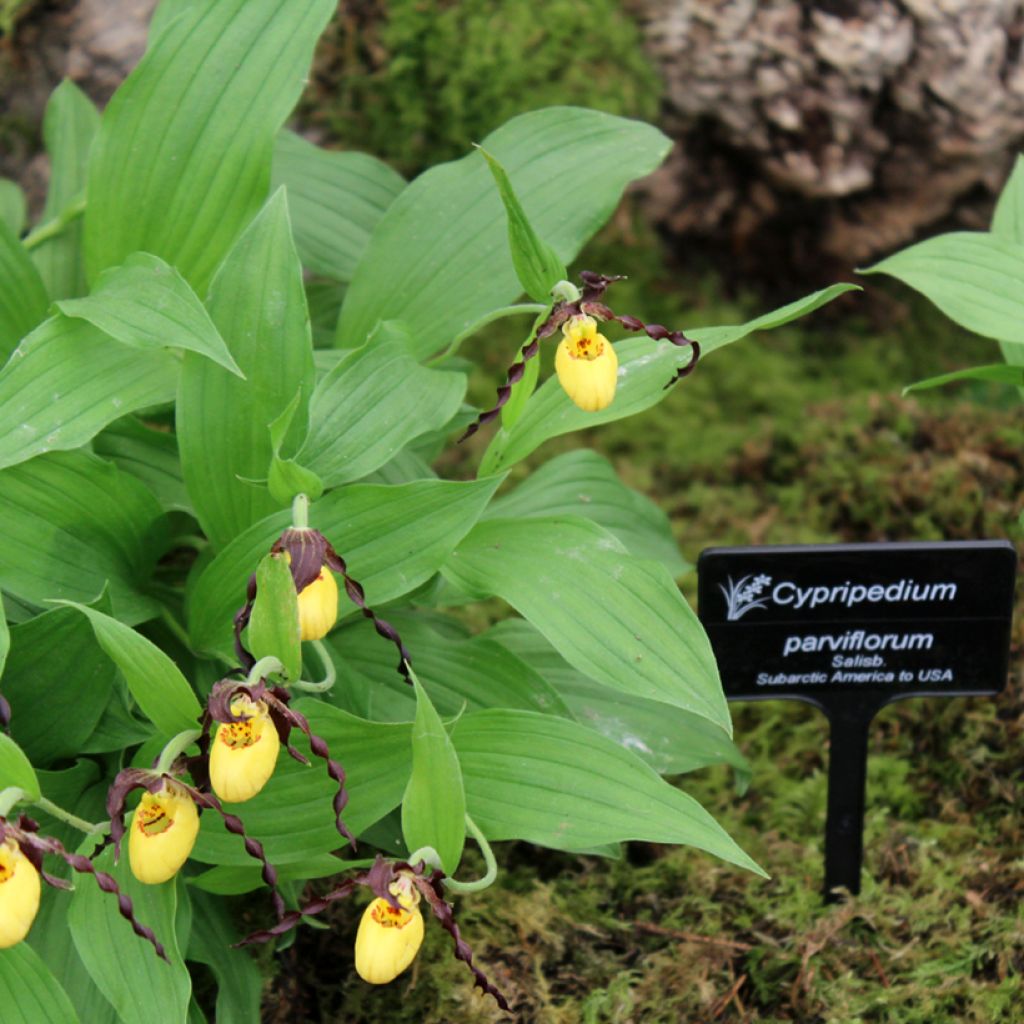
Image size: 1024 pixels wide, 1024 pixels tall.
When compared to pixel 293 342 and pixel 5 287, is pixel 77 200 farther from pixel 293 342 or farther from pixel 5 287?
pixel 293 342

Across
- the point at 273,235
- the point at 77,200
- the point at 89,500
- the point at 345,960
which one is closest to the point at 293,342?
the point at 273,235

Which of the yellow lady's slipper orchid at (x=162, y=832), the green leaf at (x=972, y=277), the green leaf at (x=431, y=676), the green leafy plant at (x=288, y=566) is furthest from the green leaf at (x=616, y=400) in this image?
the yellow lady's slipper orchid at (x=162, y=832)

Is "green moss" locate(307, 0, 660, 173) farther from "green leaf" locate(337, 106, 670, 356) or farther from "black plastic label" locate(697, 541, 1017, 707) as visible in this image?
"black plastic label" locate(697, 541, 1017, 707)

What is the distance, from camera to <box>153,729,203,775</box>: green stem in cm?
100

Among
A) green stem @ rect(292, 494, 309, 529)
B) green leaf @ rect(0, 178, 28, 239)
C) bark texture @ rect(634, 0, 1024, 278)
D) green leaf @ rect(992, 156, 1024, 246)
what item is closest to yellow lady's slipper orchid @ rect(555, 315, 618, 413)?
green stem @ rect(292, 494, 309, 529)

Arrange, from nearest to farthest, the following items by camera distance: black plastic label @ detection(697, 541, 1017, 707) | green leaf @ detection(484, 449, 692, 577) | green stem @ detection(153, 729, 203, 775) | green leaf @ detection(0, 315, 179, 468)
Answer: green stem @ detection(153, 729, 203, 775) → green leaf @ detection(0, 315, 179, 468) → black plastic label @ detection(697, 541, 1017, 707) → green leaf @ detection(484, 449, 692, 577)

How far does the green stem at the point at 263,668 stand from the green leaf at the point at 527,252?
0.42 metres

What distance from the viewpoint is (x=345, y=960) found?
1.46m

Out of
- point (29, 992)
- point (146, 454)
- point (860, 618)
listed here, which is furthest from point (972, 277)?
point (29, 992)

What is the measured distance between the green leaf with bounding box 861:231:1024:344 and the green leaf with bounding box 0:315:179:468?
2.66 ft

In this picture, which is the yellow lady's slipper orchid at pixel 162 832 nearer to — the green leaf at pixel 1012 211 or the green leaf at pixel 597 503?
the green leaf at pixel 597 503

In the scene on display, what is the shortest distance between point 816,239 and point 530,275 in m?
1.50

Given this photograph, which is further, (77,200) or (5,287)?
(77,200)

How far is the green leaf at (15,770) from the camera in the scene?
3.28 feet
